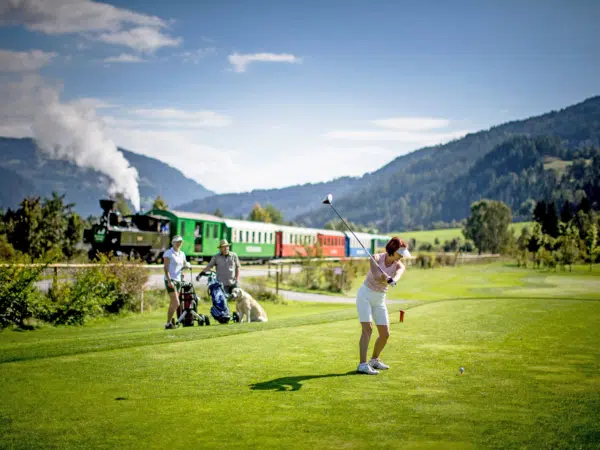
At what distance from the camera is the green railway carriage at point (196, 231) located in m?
34.1

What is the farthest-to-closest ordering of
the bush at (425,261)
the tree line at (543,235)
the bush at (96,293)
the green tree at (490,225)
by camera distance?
the green tree at (490,225) < the bush at (425,261) < the tree line at (543,235) < the bush at (96,293)

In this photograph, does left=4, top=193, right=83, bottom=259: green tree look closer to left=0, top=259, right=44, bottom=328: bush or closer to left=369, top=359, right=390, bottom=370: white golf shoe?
left=0, top=259, right=44, bottom=328: bush

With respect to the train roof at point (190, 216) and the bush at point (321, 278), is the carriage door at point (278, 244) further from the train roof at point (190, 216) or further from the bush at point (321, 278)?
the bush at point (321, 278)

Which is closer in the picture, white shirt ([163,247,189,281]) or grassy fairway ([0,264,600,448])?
grassy fairway ([0,264,600,448])

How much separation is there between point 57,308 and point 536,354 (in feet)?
40.2

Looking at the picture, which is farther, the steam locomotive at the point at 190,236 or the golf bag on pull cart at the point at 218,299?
the steam locomotive at the point at 190,236

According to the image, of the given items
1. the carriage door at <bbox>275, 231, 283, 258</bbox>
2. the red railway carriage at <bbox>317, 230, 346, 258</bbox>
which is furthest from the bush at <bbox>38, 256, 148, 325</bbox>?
the red railway carriage at <bbox>317, 230, 346, 258</bbox>

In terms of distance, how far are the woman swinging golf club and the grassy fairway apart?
32 centimetres

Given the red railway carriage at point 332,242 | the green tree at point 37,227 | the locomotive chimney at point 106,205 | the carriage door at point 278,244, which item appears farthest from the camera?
the red railway carriage at point 332,242

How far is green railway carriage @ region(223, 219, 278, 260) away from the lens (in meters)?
39.4

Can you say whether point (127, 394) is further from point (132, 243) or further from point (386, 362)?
point (132, 243)

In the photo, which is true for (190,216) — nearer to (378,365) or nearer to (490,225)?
(378,365)

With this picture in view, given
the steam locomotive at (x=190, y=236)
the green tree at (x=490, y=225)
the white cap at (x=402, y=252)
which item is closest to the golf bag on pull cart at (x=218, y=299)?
the white cap at (x=402, y=252)

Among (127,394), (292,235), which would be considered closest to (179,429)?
(127,394)
